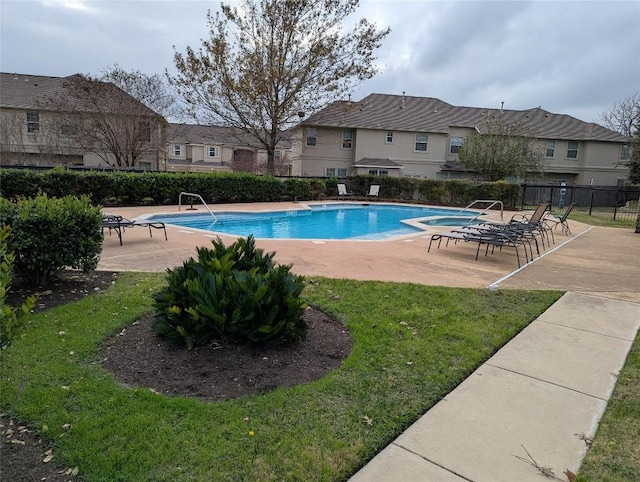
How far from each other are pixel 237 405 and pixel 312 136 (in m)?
29.5

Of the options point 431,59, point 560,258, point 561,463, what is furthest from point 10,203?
point 431,59

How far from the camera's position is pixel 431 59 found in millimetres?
21453

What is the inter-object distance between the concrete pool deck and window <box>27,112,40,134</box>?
890 inches

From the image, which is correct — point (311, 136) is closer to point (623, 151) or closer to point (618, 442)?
point (623, 151)

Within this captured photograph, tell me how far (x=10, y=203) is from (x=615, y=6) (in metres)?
13.4

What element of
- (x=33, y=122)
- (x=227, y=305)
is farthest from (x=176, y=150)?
(x=227, y=305)

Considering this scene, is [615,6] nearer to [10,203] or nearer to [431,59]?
[431,59]

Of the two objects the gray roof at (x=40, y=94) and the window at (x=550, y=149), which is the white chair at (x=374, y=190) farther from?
the window at (x=550, y=149)

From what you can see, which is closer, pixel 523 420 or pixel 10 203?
pixel 523 420

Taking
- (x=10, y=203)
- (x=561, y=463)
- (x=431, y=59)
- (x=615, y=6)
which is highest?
(x=431, y=59)

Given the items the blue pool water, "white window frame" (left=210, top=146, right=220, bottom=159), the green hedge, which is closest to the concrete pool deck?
the blue pool water

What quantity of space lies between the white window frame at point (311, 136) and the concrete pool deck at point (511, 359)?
2317cm

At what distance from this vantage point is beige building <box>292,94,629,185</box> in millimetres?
30641

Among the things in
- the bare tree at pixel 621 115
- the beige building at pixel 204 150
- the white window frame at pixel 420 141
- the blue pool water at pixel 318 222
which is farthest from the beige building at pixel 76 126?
the bare tree at pixel 621 115
